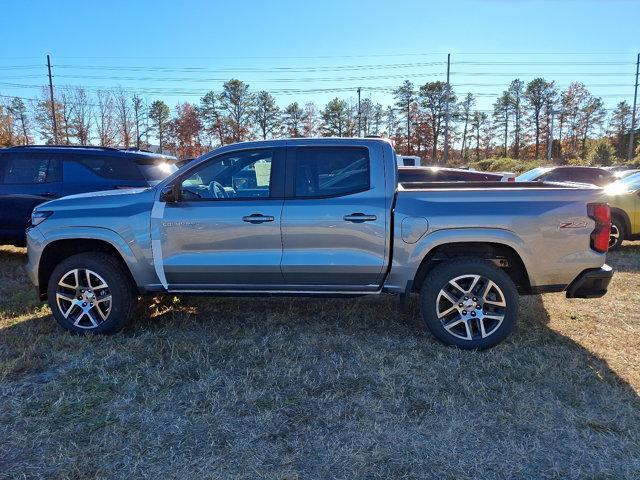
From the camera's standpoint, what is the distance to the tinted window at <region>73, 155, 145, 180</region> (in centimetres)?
696

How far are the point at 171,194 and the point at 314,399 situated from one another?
2218 mm

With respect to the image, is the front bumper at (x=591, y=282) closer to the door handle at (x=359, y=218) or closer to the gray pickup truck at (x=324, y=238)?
the gray pickup truck at (x=324, y=238)

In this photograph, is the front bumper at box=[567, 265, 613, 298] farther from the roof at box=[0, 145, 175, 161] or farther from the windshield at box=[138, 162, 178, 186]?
the roof at box=[0, 145, 175, 161]

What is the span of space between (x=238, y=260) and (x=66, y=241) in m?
1.75

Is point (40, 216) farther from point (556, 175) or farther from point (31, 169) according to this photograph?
point (556, 175)

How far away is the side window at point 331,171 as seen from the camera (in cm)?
429

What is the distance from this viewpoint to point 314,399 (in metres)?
3.43

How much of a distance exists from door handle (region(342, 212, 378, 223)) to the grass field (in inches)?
45.6

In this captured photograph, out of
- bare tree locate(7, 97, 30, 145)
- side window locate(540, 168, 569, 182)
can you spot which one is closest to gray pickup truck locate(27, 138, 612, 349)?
side window locate(540, 168, 569, 182)

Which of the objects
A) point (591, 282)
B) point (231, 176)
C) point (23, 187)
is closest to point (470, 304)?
point (591, 282)

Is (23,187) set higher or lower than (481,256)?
higher

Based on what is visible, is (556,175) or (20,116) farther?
(20,116)

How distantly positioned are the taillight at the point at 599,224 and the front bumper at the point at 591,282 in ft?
0.64

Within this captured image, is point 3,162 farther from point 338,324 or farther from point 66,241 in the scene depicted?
point 338,324
